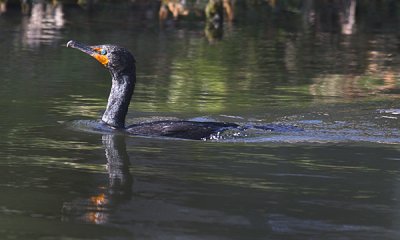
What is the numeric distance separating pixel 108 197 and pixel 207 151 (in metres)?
2.42

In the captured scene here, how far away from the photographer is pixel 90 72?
17969mm

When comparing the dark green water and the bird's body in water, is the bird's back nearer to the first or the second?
the bird's body in water

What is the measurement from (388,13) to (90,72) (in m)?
18.4

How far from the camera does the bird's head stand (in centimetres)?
1224

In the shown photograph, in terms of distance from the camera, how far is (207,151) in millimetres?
10750

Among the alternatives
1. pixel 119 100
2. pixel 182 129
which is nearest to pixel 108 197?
pixel 182 129

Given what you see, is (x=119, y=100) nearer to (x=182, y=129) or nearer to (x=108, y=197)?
(x=182, y=129)

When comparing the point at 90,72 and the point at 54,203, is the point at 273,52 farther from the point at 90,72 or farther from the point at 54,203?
the point at 54,203

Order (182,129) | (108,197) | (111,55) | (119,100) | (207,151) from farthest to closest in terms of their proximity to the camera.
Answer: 1. (119,100)
2. (111,55)
3. (182,129)
4. (207,151)
5. (108,197)

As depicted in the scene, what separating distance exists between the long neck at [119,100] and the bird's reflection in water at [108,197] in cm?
160

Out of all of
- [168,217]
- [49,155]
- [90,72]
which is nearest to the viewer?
[168,217]

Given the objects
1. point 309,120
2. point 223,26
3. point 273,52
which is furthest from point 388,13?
point 309,120

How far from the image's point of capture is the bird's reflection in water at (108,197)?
25.6 ft

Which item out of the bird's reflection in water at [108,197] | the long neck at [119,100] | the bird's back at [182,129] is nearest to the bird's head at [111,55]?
the long neck at [119,100]
